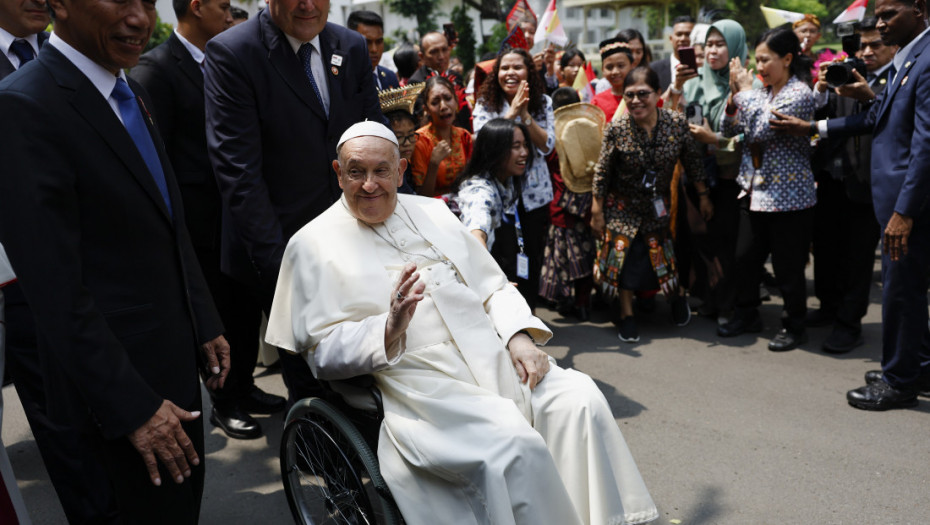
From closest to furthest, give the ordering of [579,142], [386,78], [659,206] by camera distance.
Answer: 1. [659,206]
2. [579,142]
3. [386,78]

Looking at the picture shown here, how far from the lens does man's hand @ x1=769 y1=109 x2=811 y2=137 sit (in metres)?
4.81

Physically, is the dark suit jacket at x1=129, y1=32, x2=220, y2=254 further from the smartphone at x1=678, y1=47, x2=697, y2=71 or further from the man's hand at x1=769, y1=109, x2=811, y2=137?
the man's hand at x1=769, y1=109, x2=811, y2=137

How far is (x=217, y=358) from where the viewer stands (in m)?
2.44

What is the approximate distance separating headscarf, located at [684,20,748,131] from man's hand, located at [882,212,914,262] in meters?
2.01

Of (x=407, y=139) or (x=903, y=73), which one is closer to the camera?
(x=903, y=73)

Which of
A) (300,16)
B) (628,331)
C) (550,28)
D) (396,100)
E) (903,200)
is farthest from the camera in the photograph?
(550,28)

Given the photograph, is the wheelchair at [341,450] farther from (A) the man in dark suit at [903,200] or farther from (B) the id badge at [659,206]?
(B) the id badge at [659,206]

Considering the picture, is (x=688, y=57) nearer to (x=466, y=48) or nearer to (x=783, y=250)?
(x=783, y=250)

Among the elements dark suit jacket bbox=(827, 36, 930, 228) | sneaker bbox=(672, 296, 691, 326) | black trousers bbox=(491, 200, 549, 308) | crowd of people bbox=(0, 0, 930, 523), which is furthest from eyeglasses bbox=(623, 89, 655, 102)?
sneaker bbox=(672, 296, 691, 326)

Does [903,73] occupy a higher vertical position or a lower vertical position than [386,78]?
lower

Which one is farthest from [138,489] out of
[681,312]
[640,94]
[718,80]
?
[718,80]

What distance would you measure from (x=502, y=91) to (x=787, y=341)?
108 inches

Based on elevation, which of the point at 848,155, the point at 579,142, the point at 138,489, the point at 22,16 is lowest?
the point at 138,489

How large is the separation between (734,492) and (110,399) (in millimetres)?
2676
